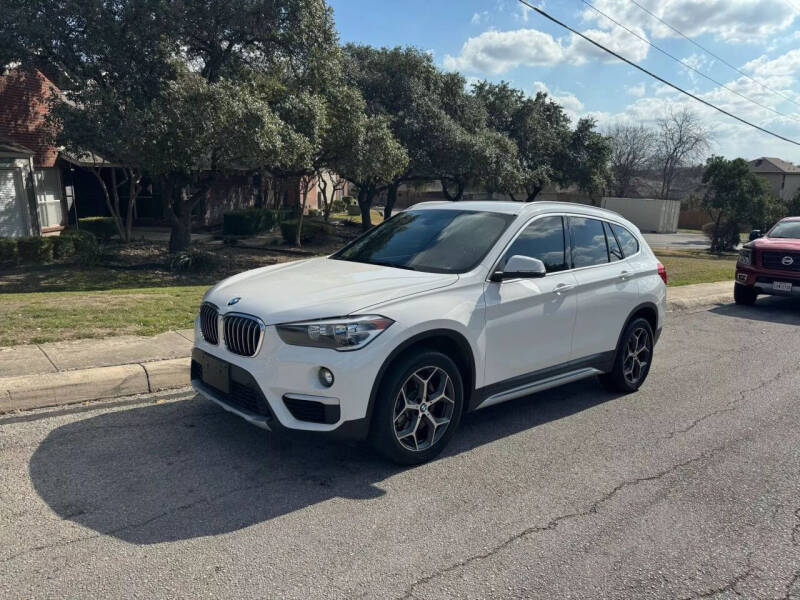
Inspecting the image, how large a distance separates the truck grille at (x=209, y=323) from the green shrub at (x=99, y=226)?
17156 mm

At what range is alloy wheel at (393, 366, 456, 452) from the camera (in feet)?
13.1

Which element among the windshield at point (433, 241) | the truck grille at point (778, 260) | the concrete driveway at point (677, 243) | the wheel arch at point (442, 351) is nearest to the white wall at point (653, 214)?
the concrete driveway at point (677, 243)

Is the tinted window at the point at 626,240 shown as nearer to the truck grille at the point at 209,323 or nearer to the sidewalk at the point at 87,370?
the truck grille at the point at 209,323

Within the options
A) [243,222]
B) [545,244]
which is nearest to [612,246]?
[545,244]

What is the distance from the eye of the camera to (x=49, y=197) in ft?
65.7

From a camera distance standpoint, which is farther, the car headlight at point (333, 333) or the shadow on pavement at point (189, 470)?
the car headlight at point (333, 333)

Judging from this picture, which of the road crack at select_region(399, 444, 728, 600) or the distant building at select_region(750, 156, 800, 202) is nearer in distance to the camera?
the road crack at select_region(399, 444, 728, 600)

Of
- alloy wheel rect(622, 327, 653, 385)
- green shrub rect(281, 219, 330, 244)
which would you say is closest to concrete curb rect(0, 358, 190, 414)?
alloy wheel rect(622, 327, 653, 385)

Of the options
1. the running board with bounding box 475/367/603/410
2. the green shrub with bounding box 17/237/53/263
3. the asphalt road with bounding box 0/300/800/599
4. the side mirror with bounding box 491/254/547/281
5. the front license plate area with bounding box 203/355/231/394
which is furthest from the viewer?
the green shrub with bounding box 17/237/53/263

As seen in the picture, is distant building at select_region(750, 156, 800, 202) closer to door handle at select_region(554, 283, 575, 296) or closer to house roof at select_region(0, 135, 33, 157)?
house roof at select_region(0, 135, 33, 157)

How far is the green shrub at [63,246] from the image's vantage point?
14148mm

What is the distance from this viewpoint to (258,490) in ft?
12.2

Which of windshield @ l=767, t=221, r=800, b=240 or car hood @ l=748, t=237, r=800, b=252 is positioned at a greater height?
windshield @ l=767, t=221, r=800, b=240

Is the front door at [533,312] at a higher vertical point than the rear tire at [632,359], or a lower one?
higher
